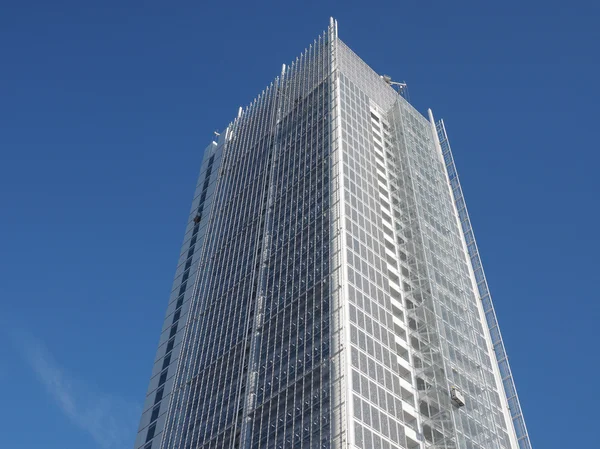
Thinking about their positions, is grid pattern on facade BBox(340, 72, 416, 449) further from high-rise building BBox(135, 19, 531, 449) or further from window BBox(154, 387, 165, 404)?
window BBox(154, 387, 165, 404)

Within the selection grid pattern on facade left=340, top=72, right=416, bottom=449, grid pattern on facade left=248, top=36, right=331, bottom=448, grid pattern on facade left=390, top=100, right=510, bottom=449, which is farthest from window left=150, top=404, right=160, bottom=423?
grid pattern on facade left=390, top=100, right=510, bottom=449

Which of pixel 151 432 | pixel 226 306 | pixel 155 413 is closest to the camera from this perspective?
pixel 151 432

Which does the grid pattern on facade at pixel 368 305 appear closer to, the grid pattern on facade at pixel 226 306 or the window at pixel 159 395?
the grid pattern on facade at pixel 226 306

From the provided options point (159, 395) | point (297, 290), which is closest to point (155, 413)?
point (159, 395)

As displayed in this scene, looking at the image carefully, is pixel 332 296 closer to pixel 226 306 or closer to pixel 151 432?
pixel 226 306

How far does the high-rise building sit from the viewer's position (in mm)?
50750

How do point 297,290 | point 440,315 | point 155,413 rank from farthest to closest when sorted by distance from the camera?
point 155,413 → point 440,315 → point 297,290

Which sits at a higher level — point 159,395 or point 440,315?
point 440,315

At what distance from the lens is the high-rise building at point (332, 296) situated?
50.8 meters

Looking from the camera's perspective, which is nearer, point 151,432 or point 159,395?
point 151,432

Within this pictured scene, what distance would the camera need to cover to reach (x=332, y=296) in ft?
179

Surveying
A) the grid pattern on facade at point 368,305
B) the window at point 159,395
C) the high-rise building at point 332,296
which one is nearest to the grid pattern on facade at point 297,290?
the high-rise building at point 332,296

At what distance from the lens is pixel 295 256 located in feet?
202

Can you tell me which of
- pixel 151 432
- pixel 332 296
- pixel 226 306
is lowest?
pixel 151 432
